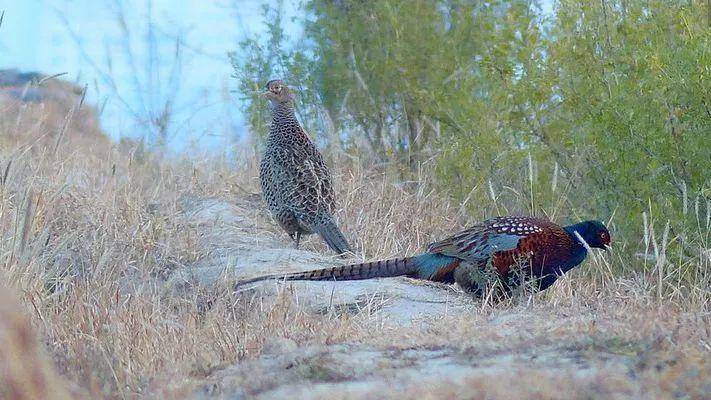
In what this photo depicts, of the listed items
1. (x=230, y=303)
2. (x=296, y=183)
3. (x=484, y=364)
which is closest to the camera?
(x=484, y=364)

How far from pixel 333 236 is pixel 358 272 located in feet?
4.92

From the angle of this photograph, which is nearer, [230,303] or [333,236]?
[230,303]

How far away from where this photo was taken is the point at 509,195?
9219 mm

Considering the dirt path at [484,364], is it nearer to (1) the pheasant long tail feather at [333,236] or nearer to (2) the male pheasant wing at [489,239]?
(2) the male pheasant wing at [489,239]

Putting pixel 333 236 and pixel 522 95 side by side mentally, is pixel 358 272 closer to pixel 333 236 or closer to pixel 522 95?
pixel 333 236

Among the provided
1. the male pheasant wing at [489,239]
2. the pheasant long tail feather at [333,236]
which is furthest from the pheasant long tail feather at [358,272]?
the pheasant long tail feather at [333,236]

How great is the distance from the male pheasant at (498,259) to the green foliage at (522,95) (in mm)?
824

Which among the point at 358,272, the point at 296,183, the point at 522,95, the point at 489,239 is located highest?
the point at 522,95

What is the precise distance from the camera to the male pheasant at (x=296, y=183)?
803cm

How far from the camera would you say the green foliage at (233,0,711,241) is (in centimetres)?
708

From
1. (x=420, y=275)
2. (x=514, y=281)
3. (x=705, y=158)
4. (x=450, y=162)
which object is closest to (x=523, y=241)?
(x=514, y=281)

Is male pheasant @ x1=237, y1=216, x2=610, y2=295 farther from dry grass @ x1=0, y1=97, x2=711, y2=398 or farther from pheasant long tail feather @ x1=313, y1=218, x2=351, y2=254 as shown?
pheasant long tail feather @ x1=313, y1=218, x2=351, y2=254

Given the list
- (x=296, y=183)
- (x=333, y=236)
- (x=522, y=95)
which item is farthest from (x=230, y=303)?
(x=522, y=95)

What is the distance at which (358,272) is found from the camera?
6.47m
